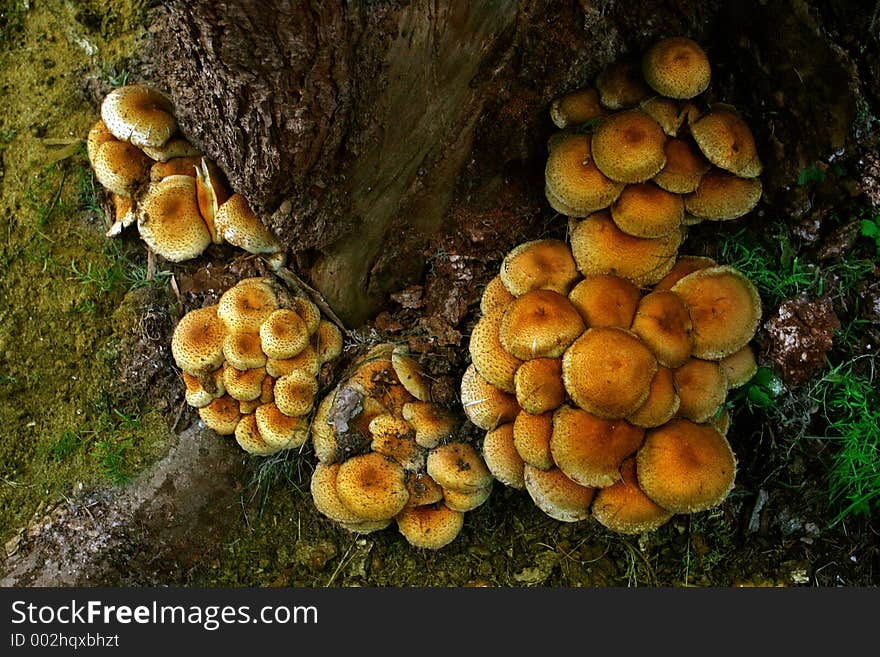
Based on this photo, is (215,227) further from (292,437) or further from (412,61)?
(412,61)

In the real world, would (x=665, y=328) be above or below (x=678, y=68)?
below

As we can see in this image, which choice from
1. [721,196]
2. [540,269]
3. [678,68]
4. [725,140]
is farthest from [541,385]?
[678,68]

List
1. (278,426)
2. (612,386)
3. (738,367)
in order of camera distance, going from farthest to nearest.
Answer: (278,426)
(738,367)
(612,386)

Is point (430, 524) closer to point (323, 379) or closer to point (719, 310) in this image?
point (323, 379)

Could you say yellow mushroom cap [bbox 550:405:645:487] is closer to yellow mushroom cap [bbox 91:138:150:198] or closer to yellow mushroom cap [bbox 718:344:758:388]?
yellow mushroom cap [bbox 718:344:758:388]

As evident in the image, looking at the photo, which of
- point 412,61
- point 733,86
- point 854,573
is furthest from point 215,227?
point 854,573

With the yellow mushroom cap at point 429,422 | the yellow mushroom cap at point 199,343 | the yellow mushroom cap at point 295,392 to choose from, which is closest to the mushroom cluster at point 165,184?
the yellow mushroom cap at point 199,343

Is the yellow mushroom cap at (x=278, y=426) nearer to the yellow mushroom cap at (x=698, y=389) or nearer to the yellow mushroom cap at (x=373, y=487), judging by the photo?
the yellow mushroom cap at (x=373, y=487)
